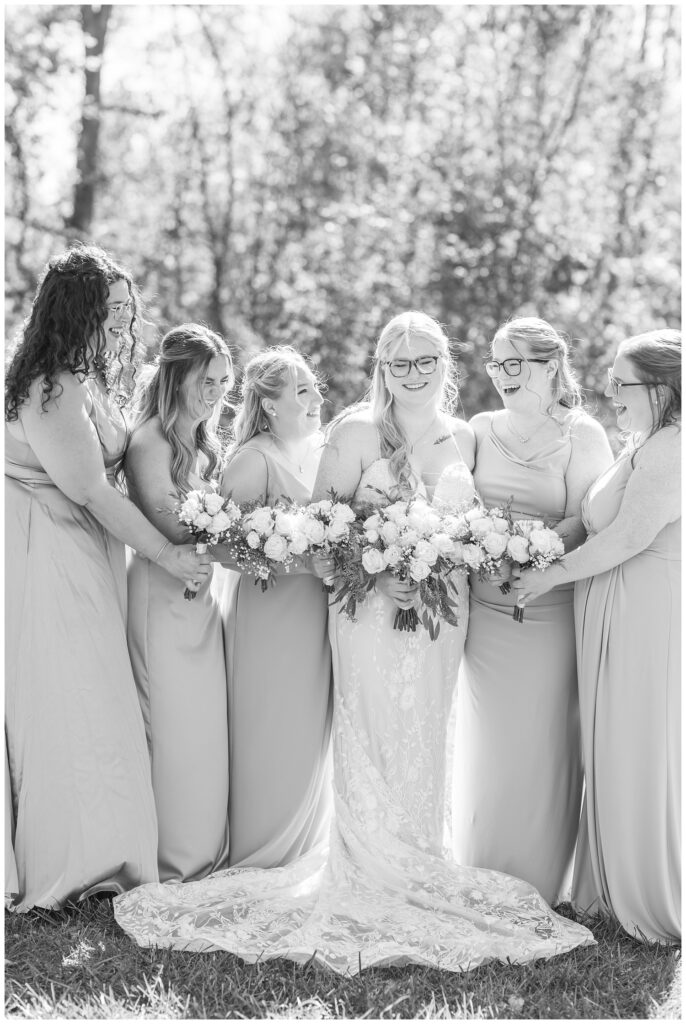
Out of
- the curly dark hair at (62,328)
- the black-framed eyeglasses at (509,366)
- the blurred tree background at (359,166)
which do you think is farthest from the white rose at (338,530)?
the blurred tree background at (359,166)

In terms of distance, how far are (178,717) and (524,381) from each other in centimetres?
249

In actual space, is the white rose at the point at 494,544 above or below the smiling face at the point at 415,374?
below

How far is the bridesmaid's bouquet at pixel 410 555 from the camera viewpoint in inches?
184

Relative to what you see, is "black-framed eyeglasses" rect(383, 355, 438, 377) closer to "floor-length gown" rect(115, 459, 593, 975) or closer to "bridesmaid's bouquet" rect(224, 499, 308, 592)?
→ "floor-length gown" rect(115, 459, 593, 975)

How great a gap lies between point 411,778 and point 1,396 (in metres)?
2.76

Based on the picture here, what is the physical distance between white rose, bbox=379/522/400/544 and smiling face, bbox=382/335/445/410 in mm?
773

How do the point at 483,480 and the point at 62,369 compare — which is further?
the point at 483,480

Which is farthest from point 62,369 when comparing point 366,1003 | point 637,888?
point 637,888

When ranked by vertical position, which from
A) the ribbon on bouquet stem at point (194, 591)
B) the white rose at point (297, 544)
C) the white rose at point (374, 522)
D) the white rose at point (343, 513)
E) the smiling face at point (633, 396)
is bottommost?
the ribbon on bouquet stem at point (194, 591)

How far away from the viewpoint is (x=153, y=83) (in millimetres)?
16297

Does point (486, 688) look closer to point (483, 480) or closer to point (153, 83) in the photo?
point (483, 480)

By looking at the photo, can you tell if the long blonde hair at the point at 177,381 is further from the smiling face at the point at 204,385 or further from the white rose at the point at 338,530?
the white rose at the point at 338,530

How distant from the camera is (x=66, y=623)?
4.91 metres

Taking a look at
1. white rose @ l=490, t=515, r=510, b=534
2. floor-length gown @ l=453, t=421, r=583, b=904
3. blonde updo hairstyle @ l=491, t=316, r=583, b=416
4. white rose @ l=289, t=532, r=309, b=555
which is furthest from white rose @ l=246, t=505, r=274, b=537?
blonde updo hairstyle @ l=491, t=316, r=583, b=416
